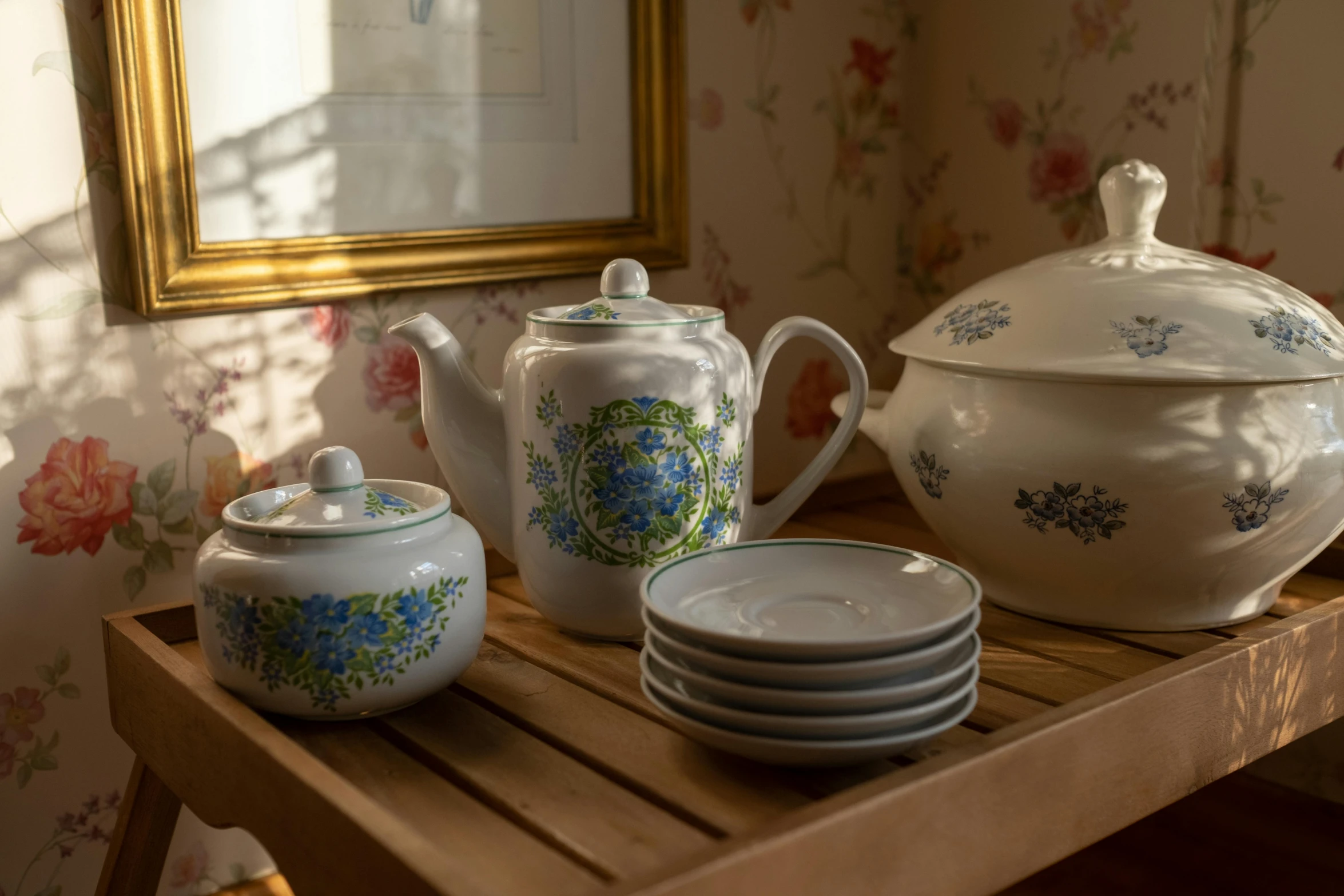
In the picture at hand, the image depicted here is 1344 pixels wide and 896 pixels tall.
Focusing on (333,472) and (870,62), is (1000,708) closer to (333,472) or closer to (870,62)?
(333,472)

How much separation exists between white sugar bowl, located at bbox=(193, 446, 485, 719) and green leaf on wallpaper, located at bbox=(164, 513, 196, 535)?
11.4 inches

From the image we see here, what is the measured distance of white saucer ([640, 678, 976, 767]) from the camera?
62 cm

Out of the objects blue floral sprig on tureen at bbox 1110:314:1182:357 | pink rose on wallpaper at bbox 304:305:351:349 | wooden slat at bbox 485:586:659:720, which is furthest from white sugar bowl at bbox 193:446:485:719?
blue floral sprig on tureen at bbox 1110:314:1182:357

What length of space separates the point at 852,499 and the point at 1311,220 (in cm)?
51

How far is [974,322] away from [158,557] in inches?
27.3

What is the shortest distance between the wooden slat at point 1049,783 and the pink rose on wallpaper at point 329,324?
0.65 metres

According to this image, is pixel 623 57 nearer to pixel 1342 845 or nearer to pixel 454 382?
pixel 454 382

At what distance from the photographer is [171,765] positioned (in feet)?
2.52

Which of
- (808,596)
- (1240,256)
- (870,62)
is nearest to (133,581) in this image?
(808,596)

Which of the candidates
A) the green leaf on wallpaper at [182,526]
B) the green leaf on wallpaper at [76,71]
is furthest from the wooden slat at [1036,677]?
the green leaf on wallpaper at [76,71]

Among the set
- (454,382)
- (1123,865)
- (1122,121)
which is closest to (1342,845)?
(1123,865)

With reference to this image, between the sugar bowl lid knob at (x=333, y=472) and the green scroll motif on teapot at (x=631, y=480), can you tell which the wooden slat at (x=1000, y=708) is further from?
the sugar bowl lid knob at (x=333, y=472)

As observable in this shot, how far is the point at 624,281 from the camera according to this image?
85 centimetres

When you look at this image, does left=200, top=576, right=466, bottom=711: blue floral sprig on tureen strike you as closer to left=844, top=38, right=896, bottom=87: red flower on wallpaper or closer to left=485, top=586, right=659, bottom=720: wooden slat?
left=485, top=586, right=659, bottom=720: wooden slat
